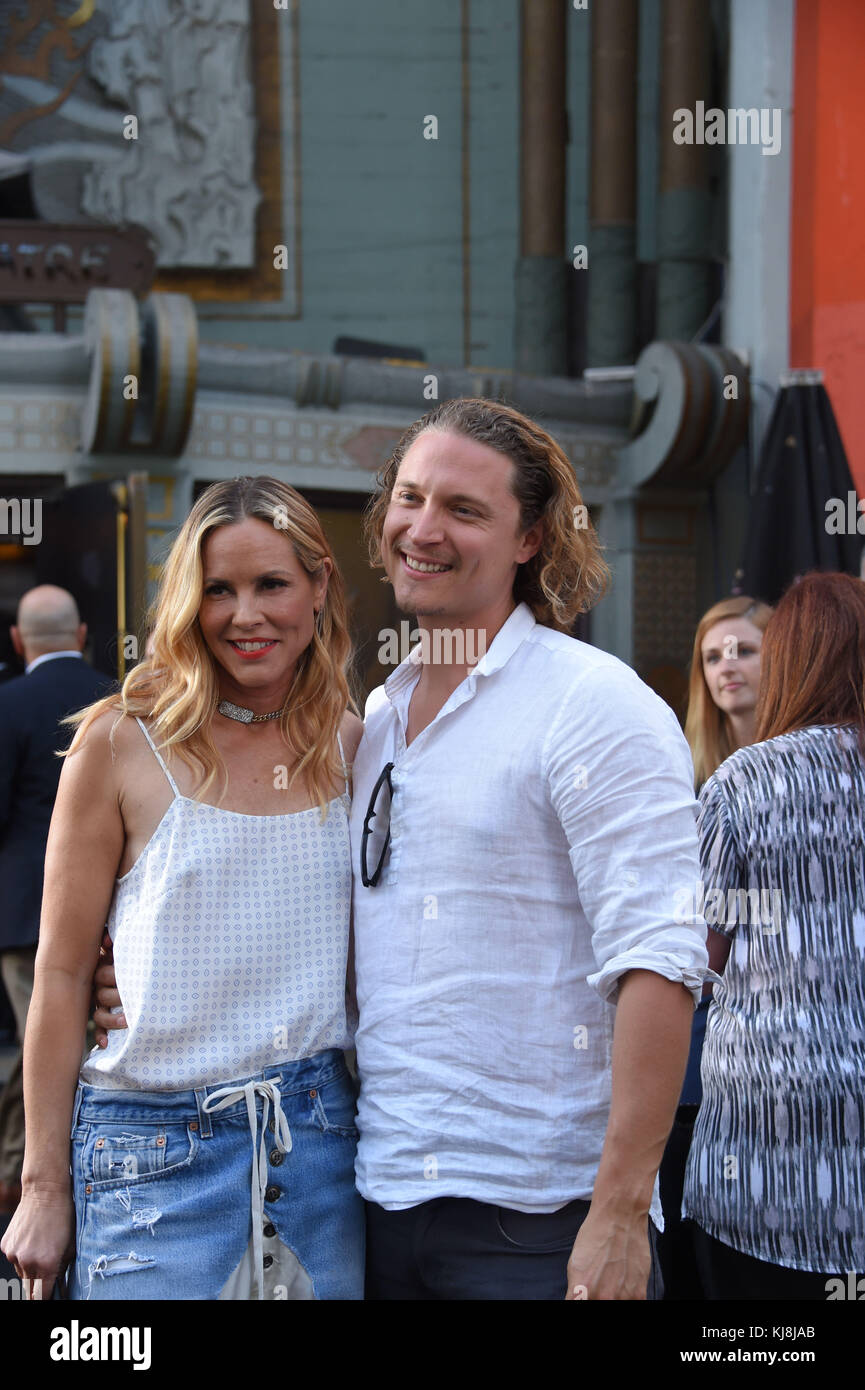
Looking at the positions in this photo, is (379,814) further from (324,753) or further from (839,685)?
(839,685)

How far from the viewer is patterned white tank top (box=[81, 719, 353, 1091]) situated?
1.80 metres

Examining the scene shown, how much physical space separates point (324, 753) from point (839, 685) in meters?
0.88

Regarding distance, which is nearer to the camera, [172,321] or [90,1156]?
[90,1156]

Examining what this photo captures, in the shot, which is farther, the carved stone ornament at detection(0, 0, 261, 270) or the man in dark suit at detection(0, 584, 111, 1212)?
the carved stone ornament at detection(0, 0, 261, 270)

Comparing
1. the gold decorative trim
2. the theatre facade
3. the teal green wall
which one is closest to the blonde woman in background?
the theatre facade

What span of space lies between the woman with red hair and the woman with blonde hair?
0.63 meters

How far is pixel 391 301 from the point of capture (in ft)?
26.8

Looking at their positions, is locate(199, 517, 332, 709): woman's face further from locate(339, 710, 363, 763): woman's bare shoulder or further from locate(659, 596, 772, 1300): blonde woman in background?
locate(659, 596, 772, 1300): blonde woman in background

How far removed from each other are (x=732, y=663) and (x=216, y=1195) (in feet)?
7.28

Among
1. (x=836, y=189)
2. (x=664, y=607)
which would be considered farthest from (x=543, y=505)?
(x=664, y=607)

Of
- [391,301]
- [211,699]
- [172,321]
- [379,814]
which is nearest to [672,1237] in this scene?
[379,814]

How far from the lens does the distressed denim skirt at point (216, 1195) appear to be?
1.75 metres

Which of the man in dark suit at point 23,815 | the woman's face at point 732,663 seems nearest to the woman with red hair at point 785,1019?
the woman's face at point 732,663
